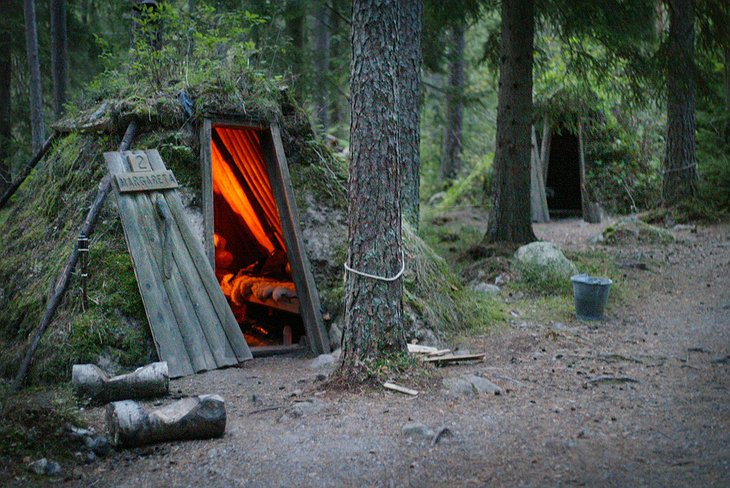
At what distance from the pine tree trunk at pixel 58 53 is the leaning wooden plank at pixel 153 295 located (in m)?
6.74

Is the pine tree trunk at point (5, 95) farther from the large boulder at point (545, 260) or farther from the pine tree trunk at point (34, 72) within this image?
the large boulder at point (545, 260)

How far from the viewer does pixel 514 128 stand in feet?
33.2

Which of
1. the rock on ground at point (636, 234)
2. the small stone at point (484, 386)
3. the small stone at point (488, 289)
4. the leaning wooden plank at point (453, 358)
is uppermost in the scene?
the rock on ground at point (636, 234)

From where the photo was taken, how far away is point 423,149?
25.4m

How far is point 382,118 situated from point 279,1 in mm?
9460

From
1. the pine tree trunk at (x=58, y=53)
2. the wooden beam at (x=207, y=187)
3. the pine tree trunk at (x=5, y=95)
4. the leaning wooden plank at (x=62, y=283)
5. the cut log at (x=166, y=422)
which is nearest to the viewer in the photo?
the cut log at (x=166, y=422)

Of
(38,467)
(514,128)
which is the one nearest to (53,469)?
(38,467)

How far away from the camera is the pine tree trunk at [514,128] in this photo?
394 inches

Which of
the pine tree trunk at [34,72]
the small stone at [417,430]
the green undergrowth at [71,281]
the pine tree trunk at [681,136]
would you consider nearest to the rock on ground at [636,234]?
the pine tree trunk at [681,136]

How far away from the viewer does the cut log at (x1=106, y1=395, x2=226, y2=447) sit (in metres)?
4.27

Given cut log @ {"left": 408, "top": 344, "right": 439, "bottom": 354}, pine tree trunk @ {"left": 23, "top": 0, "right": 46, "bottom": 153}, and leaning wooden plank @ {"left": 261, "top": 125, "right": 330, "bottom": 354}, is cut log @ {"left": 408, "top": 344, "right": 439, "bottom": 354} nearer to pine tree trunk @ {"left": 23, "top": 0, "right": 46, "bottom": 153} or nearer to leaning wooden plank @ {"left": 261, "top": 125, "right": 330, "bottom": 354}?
leaning wooden plank @ {"left": 261, "top": 125, "right": 330, "bottom": 354}

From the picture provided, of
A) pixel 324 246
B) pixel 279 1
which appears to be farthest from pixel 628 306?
pixel 279 1

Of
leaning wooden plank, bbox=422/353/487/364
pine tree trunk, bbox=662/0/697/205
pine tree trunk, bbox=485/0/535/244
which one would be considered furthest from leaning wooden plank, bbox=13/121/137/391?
pine tree trunk, bbox=662/0/697/205

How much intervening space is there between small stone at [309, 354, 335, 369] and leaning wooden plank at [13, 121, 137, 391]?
236 cm
